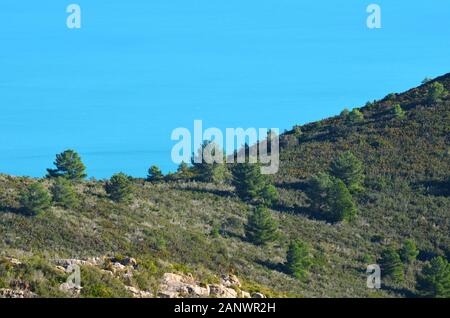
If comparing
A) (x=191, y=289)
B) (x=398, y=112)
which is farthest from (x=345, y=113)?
(x=191, y=289)

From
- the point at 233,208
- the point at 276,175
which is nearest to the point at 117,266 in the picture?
the point at 233,208

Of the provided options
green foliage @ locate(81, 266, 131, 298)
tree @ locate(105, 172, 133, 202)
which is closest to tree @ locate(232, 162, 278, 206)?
tree @ locate(105, 172, 133, 202)

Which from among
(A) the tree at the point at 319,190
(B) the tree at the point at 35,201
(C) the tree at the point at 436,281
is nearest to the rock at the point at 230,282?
(C) the tree at the point at 436,281

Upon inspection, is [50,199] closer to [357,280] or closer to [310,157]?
[357,280]

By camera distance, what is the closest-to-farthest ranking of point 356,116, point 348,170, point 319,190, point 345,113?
point 319,190 < point 348,170 < point 356,116 < point 345,113

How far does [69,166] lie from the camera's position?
2936 inches

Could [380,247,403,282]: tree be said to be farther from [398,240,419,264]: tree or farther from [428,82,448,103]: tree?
[428,82,448,103]: tree

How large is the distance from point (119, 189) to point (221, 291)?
33221 millimetres

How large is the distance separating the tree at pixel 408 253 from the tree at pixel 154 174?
33.8 meters

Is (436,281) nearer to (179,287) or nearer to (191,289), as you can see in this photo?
(191,289)

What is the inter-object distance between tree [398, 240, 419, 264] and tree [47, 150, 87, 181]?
30046 mm

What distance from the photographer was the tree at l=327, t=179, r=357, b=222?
67750 mm

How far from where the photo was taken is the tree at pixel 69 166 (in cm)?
7425

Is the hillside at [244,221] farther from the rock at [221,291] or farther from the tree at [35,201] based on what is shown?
the rock at [221,291]
